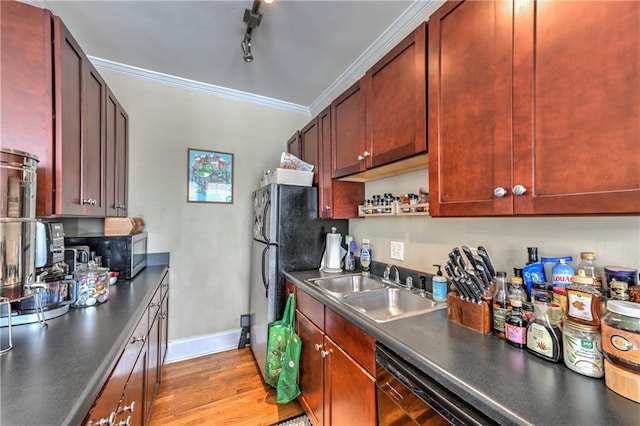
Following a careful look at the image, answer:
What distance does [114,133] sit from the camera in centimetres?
193

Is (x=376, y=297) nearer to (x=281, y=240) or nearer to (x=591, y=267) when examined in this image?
(x=281, y=240)

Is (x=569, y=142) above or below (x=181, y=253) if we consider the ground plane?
above

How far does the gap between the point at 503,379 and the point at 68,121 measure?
197 cm

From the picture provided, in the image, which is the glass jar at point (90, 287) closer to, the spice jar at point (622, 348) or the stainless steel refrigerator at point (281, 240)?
the stainless steel refrigerator at point (281, 240)

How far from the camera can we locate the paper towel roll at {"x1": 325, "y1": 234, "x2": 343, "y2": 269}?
207 centimetres

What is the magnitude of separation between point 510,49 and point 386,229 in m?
1.26

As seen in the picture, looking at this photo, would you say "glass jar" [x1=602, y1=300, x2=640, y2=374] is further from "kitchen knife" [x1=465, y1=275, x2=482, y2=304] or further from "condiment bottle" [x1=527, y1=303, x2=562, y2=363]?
"kitchen knife" [x1=465, y1=275, x2=482, y2=304]

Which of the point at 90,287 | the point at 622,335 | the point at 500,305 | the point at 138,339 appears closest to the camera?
the point at 622,335

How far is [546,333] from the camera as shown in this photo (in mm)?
792

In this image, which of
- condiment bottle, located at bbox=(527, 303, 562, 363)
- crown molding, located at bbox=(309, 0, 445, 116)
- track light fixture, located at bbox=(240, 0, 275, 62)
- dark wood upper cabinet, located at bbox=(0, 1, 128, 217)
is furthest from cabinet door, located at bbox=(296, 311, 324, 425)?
crown molding, located at bbox=(309, 0, 445, 116)

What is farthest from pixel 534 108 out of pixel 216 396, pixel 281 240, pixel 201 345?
pixel 201 345

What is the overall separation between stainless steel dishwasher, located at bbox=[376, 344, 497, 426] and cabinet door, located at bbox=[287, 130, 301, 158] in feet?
6.50

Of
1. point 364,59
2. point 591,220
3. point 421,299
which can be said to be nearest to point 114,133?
point 364,59

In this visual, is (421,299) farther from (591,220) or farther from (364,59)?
(364,59)
